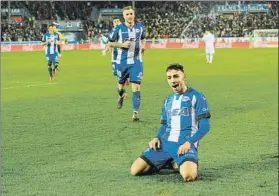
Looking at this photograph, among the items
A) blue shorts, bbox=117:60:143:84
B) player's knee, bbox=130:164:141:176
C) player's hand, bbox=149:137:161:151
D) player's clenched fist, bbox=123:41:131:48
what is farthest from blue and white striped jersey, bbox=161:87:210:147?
blue shorts, bbox=117:60:143:84

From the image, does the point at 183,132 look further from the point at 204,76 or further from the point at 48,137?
the point at 204,76

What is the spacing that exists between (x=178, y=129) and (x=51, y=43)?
1716 centimetres

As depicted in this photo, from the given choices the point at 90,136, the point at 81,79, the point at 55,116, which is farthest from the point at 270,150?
the point at 81,79

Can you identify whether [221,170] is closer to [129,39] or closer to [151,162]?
[151,162]

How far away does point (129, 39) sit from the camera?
44.0 ft

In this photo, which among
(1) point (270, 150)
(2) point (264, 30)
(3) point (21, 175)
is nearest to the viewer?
(3) point (21, 175)

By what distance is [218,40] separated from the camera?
56969mm

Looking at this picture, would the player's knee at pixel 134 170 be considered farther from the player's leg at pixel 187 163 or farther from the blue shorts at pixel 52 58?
the blue shorts at pixel 52 58

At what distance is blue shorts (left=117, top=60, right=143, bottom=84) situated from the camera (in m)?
13.3

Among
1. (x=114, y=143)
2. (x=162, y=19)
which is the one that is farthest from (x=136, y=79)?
(x=162, y=19)

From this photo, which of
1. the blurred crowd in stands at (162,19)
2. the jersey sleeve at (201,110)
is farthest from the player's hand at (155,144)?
the blurred crowd in stands at (162,19)

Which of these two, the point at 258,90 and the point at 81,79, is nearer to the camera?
the point at 258,90

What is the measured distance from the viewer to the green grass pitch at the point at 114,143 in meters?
7.03

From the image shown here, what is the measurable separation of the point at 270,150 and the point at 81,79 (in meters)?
15.8
